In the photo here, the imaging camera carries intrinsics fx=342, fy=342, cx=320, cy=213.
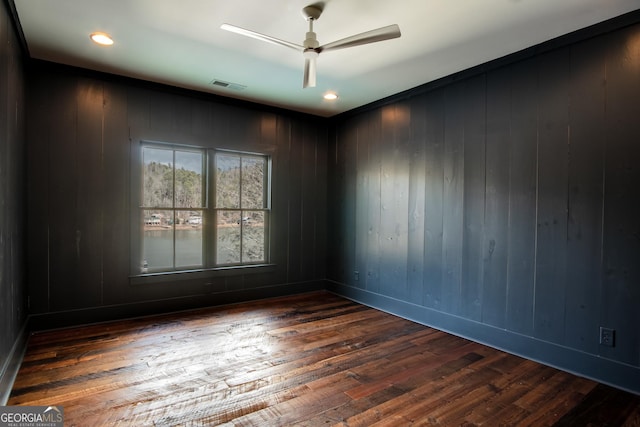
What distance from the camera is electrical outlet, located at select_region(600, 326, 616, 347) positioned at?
8.22 feet

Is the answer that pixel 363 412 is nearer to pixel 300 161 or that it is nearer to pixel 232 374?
pixel 232 374

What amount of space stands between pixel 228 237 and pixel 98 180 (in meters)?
1.59

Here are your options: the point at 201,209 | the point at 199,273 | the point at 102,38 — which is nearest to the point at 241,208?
the point at 201,209

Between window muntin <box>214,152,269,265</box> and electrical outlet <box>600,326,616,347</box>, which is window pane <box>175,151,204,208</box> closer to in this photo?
window muntin <box>214,152,269,265</box>

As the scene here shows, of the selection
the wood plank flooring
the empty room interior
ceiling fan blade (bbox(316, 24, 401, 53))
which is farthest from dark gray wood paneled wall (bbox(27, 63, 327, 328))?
ceiling fan blade (bbox(316, 24, 401, 53))

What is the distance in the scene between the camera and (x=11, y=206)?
8.41ft

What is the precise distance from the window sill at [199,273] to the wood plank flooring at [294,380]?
0.48 meters

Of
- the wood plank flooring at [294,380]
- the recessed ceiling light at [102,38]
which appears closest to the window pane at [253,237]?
the wood plank flooring at [294,380]

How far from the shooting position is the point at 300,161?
502 cm

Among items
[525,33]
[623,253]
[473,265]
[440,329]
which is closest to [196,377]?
[440,329]

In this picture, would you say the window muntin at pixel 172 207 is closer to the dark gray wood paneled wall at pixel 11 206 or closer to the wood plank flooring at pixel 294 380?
the wood plank flooring at pixel 294 380

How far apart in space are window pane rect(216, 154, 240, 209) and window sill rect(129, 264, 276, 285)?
0.82 m

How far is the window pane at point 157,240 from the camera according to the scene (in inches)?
155

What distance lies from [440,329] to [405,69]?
271 centimetres
